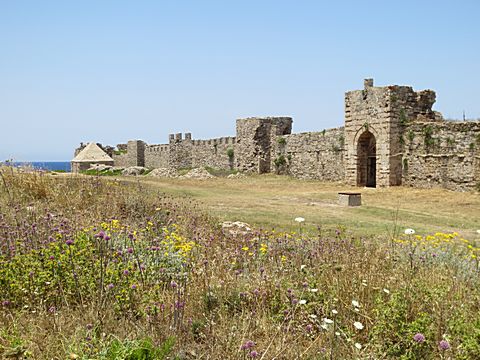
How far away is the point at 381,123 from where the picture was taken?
20516mm

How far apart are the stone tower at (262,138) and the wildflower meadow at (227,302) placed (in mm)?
23276

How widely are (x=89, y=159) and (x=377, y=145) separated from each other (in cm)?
2755

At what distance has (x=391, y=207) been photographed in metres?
15.0

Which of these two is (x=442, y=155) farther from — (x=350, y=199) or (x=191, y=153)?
(x=191, y=153)

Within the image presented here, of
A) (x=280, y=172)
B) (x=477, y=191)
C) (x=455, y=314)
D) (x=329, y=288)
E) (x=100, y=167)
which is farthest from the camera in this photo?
(x=100, y=167)

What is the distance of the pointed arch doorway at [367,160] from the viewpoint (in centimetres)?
2208

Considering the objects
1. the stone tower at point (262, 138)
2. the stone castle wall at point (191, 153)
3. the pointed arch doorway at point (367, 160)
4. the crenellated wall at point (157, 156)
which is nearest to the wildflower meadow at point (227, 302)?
the pointed arch doorway at point (367, 160)

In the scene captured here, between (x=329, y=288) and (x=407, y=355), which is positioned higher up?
(x=329, y=288)

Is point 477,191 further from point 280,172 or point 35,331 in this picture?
point 35,331

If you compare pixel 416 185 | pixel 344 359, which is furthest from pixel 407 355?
pixel 416 185

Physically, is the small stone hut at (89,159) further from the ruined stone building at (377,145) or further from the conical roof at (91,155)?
the ruined stone building at (377,145)

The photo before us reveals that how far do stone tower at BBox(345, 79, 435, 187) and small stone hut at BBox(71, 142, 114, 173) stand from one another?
2422cm

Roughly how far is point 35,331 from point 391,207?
42.4ft

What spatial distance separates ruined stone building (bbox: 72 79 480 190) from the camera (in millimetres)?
18562
